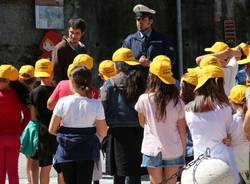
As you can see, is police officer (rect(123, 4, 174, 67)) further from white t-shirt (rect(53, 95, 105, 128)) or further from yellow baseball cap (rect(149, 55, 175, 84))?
white t-shirt (rect(53, 95, 105, 128))

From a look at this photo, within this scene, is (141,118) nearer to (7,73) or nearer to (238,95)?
(238,95)

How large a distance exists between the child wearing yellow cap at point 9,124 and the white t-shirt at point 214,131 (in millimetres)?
2263

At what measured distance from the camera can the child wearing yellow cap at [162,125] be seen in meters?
5.97

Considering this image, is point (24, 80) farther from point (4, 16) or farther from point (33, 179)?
point (4, 16)

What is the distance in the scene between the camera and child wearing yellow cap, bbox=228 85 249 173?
568cm

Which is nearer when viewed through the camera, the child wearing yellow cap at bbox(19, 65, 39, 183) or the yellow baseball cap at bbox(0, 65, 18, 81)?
the yellow baseball cap at bbox(0, 65, 18, 81)

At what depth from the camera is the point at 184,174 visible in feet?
16.3


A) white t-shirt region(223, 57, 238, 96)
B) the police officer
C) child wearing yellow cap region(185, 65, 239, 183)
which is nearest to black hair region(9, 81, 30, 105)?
the police officer

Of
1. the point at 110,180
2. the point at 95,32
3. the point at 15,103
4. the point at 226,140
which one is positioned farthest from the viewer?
the point at 95,32

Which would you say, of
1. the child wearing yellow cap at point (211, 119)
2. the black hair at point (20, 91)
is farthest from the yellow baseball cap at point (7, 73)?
the child wearing yellow cap at point (211, 119)

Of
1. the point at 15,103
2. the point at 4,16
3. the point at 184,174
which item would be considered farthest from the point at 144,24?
the point at 4,16

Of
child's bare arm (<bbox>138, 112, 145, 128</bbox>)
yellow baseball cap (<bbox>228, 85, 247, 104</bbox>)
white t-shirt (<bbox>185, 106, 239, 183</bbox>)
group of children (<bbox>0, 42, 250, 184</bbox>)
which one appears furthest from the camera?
yellow baseball cap (<bbox>228, 85, 247, 104</bbox>)

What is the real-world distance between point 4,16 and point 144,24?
284 inches

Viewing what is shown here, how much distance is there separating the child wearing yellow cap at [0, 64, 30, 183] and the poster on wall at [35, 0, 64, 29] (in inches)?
307
